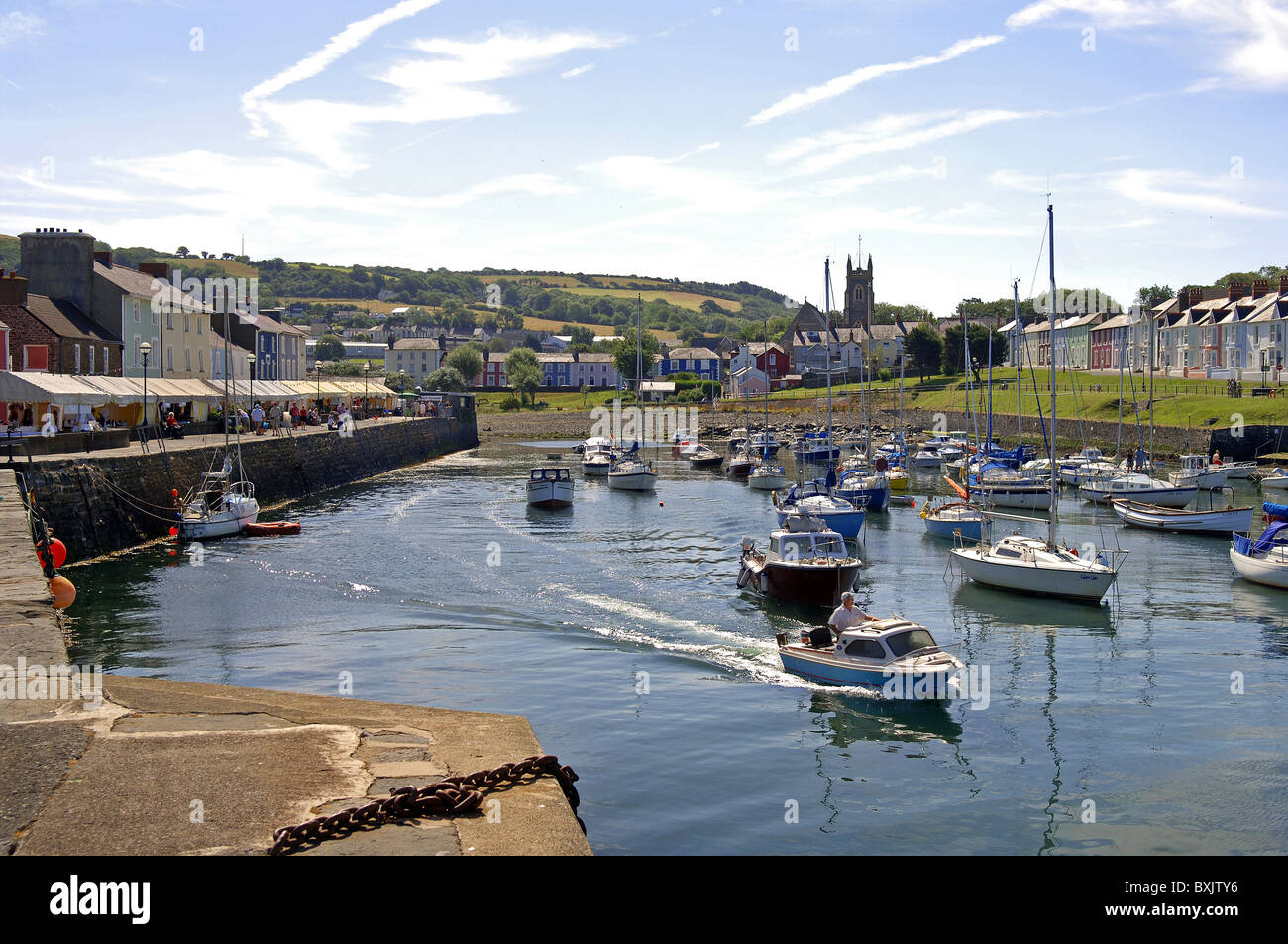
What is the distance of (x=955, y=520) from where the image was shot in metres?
48.4

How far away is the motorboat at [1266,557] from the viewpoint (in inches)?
1447

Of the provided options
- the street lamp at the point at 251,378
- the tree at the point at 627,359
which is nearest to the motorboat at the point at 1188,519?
the street lamp at the point at 251,378

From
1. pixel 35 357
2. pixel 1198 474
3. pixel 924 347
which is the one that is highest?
pixel 924 347

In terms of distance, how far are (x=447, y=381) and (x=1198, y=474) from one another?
134 m

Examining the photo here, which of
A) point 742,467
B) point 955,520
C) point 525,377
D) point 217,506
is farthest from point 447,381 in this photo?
point 955,520

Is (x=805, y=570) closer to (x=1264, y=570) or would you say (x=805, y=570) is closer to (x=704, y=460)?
(x=1264, y=570)

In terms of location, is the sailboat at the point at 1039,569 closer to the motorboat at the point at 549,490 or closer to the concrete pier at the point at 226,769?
the concrete pier at the point at 226,769

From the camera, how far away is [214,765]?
12344mm

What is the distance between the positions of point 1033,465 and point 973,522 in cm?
2156

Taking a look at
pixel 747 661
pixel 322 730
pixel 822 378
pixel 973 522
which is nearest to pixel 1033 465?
pixel 973 522

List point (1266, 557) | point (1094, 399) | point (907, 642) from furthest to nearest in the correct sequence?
1. point (1094, 399)
2. point (1266, 557)
3. point (907, 642)

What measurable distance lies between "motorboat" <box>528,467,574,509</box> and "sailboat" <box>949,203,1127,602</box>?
2741cm

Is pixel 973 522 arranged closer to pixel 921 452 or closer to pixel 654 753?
pixel 654 753

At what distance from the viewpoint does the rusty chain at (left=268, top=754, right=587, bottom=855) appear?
1012 centimetres
